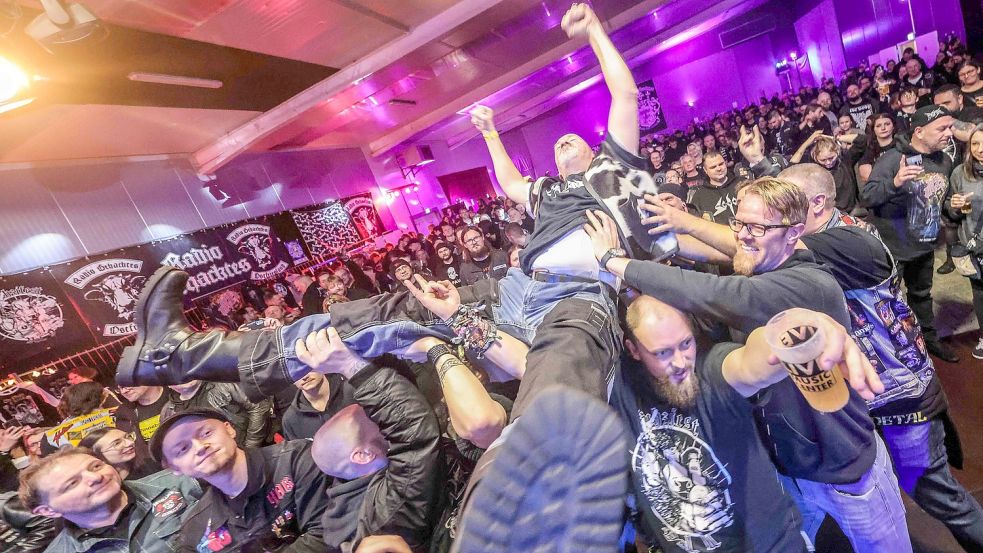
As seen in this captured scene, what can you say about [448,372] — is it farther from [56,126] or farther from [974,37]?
[974,37]

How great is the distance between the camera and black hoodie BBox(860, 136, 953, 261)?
306 cm

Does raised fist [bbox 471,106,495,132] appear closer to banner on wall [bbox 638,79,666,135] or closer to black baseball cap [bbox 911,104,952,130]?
black baseball cap [bbox 911,104,952,130]

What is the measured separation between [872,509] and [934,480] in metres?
0.57

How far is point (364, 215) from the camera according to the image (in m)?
11.2

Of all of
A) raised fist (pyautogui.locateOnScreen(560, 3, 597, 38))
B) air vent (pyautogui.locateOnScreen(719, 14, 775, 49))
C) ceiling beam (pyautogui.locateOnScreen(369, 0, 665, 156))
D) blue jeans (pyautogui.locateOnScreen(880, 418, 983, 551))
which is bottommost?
blue jeans (pyautogui.locateOnScreen(880, 418, 983, 551))

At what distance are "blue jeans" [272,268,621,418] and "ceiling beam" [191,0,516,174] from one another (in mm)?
4881

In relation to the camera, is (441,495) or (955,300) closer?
(441,495)

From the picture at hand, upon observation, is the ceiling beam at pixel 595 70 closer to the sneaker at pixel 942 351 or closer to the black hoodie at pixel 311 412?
the sneaker at pixel 942 351

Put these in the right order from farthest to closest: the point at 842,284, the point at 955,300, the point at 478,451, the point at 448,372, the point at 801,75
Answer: the point at 801,75, the point at 955,300, the point at 478,451, the point at 842,284, the point at 448,372

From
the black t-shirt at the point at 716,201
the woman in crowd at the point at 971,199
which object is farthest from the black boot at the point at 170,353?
the woman in crowd at the point at 971,199

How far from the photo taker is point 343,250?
9.93 metres

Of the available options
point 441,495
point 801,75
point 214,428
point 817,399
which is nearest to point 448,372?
point 441,495

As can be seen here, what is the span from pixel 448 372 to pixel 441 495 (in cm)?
60

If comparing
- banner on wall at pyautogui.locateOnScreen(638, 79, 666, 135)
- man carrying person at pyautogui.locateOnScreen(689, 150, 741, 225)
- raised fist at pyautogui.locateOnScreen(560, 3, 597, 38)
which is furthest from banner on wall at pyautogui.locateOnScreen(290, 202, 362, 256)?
banner on wall at pyautogui.locateOnScreen(638, 79, 666, 135)
